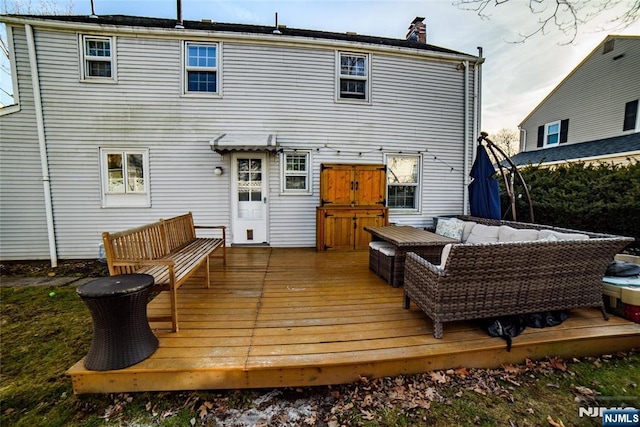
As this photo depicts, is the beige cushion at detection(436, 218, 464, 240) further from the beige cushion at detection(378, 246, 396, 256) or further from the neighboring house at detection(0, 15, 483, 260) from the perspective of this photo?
the neighboring house at detection(0, 15, 483, 260)

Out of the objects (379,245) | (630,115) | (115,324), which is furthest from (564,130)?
(115,324)

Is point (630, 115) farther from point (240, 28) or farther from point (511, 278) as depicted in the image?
point (240, 28)

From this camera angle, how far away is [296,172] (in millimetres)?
6859

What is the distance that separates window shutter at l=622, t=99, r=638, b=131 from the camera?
32.1 ft

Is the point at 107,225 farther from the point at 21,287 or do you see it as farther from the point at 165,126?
the point at 165,126

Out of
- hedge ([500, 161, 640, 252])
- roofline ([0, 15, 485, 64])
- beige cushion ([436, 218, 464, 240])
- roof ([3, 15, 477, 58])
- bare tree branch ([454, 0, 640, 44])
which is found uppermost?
roof ([3, 15, 477, 58])

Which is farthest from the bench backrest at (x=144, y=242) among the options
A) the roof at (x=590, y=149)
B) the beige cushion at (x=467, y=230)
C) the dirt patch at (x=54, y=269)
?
the roof at (x=590, y=149)

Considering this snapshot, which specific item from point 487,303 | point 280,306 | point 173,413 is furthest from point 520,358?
point 173,413

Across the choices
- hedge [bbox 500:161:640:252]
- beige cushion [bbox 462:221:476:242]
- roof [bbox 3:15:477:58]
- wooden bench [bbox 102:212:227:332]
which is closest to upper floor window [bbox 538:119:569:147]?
hedge [bbox 500:161:640:252]

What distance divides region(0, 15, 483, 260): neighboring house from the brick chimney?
1915 mm

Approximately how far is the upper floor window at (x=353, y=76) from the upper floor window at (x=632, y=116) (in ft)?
36.8

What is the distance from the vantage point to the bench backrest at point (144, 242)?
2.66m

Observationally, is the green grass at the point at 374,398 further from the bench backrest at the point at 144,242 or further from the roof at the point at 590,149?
the roof at the point at 590,149

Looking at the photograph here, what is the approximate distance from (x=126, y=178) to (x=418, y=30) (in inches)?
399
